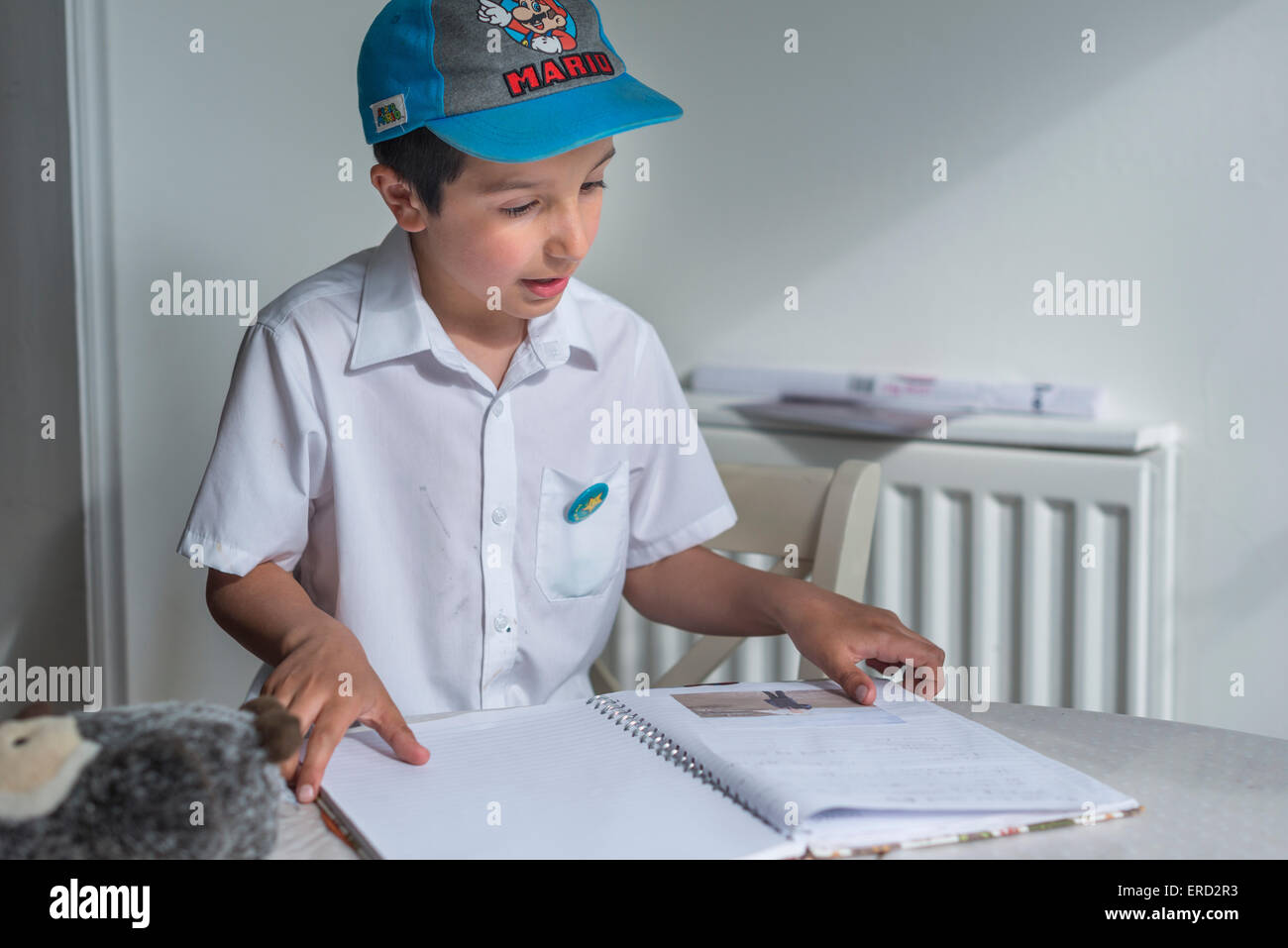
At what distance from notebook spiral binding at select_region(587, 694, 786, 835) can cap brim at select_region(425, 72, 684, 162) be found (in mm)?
336

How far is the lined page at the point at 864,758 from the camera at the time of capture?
1.80ft

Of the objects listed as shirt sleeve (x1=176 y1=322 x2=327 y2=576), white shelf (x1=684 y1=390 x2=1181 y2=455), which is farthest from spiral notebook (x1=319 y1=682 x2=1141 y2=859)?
white shelf (x1=684 y1=390 x2=1181 y2=455)

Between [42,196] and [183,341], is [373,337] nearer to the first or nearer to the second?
[183,341]

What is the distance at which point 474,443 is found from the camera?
907mm

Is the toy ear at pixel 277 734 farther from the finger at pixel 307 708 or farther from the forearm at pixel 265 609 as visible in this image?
the forearm at pixel 265 609

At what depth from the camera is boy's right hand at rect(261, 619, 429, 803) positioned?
590mm

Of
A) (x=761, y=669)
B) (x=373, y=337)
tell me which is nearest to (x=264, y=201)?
(x=373, y=337)

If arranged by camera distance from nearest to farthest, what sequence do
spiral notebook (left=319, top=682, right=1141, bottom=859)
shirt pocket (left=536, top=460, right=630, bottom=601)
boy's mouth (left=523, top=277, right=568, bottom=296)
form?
spiral notebook (left=319, top=682, right=1141, bottom=859)
boy's mouth (left=523, top=277, right=568, bottom=296)
shirt pocket (left=536, top=460, right=630, bottom=601)

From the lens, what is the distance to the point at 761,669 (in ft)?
4.84

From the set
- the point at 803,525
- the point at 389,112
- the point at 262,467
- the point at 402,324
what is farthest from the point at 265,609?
the point at 803,525

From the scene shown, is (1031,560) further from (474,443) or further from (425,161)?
(425,161)

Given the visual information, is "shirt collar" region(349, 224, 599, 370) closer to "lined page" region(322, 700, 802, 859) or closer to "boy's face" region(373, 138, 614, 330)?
"boy's face" region(373, 138, 614, 330)

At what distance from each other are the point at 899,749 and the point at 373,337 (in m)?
0.49

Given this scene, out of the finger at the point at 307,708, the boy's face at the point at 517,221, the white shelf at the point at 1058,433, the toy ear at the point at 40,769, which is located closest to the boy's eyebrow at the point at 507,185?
the boy's face at the point at 517,221
